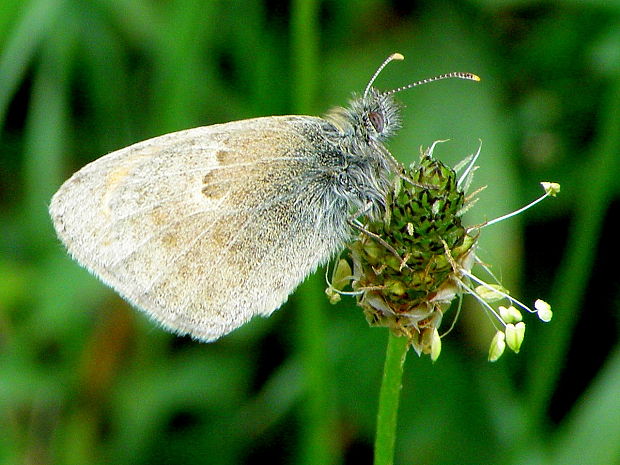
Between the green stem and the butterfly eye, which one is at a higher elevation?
the butterfly eye

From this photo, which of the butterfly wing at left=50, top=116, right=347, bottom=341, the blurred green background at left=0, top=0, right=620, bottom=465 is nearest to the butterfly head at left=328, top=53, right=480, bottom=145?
the butterfly wing at left=50, top=116, right=347, bottom=341

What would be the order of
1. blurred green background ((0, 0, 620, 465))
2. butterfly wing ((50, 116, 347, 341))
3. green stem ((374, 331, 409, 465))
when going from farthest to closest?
blurred green background ((0, 0, 620, 465))
butterfly wing ((50, 116, 347, 341))
green stem ((374, 331, 409, 465))

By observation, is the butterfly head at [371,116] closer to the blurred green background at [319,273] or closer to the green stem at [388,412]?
the blurred green background at [319,273]

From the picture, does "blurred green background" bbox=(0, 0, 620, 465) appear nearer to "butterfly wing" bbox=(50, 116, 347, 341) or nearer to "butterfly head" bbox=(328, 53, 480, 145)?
"butterfly wing" bbox=(50, 116, 347, 341)

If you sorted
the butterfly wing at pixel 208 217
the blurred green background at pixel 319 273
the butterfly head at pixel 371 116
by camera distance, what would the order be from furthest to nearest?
the blurred green background at pixel 319 273 → the butterfly head at pixel 371 116 → the butterfly wing at pixel 208 217

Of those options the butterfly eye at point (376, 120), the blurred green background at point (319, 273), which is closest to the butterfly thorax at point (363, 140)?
the butterfly eye at point (376, 120)

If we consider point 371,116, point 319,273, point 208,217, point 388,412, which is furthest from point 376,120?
point 388,412
